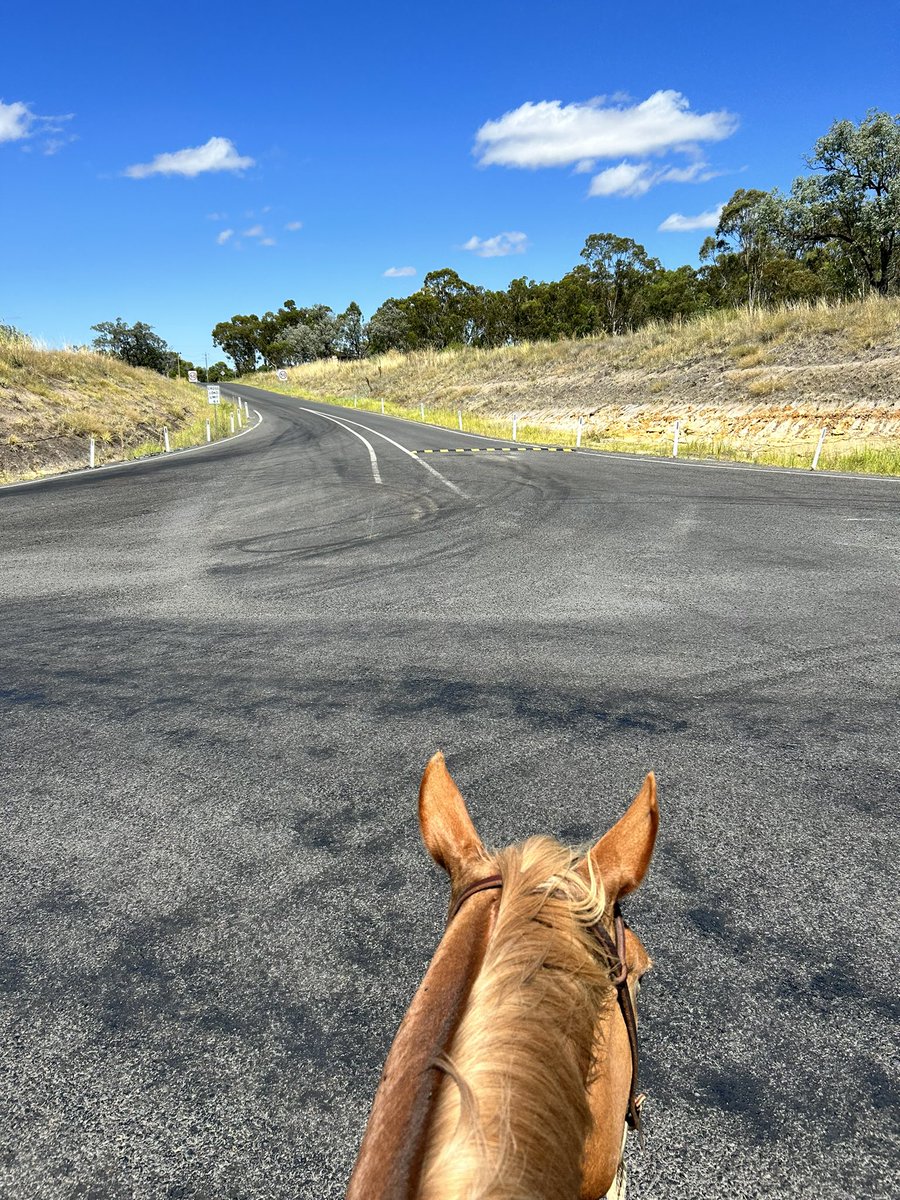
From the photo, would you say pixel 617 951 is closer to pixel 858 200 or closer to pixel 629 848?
pixel 629 848

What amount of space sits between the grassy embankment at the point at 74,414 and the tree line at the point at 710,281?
21.3 meters

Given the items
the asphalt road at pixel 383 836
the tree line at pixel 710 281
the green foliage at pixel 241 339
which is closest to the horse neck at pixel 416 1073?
the asphalt road at pixel 383 836

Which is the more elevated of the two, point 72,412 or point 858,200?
point 858,200

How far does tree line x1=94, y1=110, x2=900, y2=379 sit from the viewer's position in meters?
27.5

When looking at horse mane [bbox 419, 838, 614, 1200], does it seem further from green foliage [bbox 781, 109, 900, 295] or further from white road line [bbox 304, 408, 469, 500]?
green foliage [bbox 781, 109, 900, 295]

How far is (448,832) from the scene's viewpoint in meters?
1.39

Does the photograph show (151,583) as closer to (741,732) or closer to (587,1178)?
(741,732)

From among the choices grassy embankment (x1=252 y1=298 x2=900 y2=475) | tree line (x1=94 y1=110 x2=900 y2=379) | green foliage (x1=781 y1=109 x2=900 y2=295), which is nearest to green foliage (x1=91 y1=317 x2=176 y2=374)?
tree line (x1=94 y1=110 x2=900 y2=379)

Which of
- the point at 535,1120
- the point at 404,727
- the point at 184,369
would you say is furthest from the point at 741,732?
the point at 184,369

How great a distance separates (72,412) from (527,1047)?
1126 inches

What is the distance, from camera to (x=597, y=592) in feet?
22.4

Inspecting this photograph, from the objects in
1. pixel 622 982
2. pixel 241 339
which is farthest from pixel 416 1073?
pixel 241 339

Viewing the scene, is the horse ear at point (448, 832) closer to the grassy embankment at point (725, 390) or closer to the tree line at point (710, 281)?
the grassy embankment at point (725, 390)

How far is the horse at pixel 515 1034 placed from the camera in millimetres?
Answer: 767
